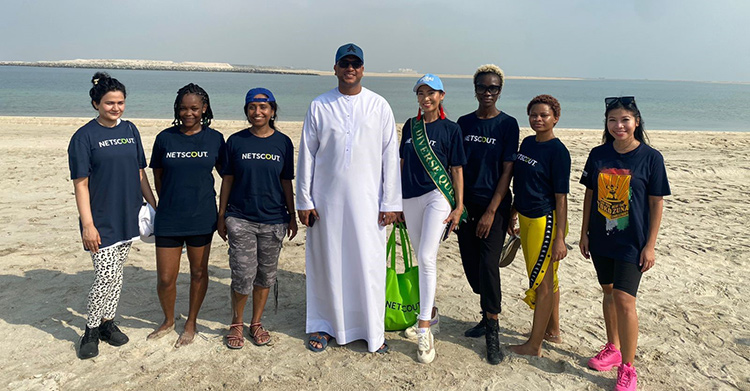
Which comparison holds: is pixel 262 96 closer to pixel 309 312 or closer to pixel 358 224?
pixel 358 224

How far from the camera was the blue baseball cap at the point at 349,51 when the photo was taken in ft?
12.5

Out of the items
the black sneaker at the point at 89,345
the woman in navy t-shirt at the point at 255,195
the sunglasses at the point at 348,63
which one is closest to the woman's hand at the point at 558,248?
the sunglasses at the point at 348,63

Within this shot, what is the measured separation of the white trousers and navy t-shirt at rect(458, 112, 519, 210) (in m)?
0.31

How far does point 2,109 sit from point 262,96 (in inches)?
1320

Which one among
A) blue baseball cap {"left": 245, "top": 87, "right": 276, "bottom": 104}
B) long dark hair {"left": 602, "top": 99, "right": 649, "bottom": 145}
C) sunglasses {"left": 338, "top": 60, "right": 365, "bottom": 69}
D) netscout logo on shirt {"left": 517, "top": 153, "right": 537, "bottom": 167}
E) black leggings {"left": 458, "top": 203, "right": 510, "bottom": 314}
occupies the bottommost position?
black leggings {"left": 458, "top": 203, "right": 510, "bottom": 314}

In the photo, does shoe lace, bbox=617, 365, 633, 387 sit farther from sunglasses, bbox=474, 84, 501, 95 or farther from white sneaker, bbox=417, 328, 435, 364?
sunglasses, bbox=474, 84, 501, 95

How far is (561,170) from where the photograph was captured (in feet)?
12.2

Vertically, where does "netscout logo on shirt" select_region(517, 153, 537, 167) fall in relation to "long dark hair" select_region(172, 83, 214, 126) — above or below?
below

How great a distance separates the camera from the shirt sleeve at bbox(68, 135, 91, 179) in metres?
3.69

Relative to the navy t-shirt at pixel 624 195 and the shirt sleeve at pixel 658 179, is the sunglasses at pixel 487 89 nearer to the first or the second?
the navy t-shirt at pixel 624 195

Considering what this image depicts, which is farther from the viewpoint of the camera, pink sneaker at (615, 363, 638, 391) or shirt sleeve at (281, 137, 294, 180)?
shirt sleeve at (281, 137, 294, 180)

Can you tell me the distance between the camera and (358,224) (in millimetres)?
3967

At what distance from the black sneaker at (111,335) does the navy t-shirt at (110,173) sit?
776 millimetres

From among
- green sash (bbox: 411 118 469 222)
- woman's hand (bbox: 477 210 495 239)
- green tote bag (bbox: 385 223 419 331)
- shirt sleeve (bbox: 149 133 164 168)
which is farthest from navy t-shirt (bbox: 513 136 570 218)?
shirt sleeve (bbox: 149 133 164 168)
